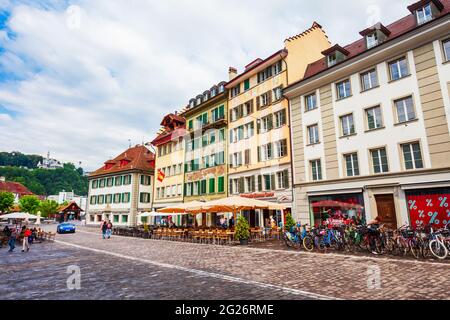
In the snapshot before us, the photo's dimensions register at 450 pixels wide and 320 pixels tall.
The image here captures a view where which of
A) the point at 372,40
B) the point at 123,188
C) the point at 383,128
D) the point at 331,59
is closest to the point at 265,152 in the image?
the point at 331,59

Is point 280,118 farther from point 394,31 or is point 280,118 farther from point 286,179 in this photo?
point 394,31

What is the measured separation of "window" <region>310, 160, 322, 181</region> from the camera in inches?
895

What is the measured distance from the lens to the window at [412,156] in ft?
57.1

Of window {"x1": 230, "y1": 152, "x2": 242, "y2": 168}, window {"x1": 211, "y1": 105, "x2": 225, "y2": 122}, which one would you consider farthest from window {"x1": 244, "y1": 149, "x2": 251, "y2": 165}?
window {"x1": 211, "y1": 105, "x2": 225, "y2": 122}

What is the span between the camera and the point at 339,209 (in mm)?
21219

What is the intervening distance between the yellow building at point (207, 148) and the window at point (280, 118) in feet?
26.0

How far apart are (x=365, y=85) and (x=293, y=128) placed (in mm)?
6629

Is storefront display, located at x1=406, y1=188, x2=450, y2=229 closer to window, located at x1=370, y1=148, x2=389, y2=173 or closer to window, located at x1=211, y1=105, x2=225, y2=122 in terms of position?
window, located at x1=370, y1=148, x2=389, y2=173

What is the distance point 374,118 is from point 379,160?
299 centimetres

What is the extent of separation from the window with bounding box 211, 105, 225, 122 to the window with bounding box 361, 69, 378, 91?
674 inches

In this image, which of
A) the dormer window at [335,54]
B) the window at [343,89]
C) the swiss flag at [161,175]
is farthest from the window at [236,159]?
the swiss flag at [161,175]
